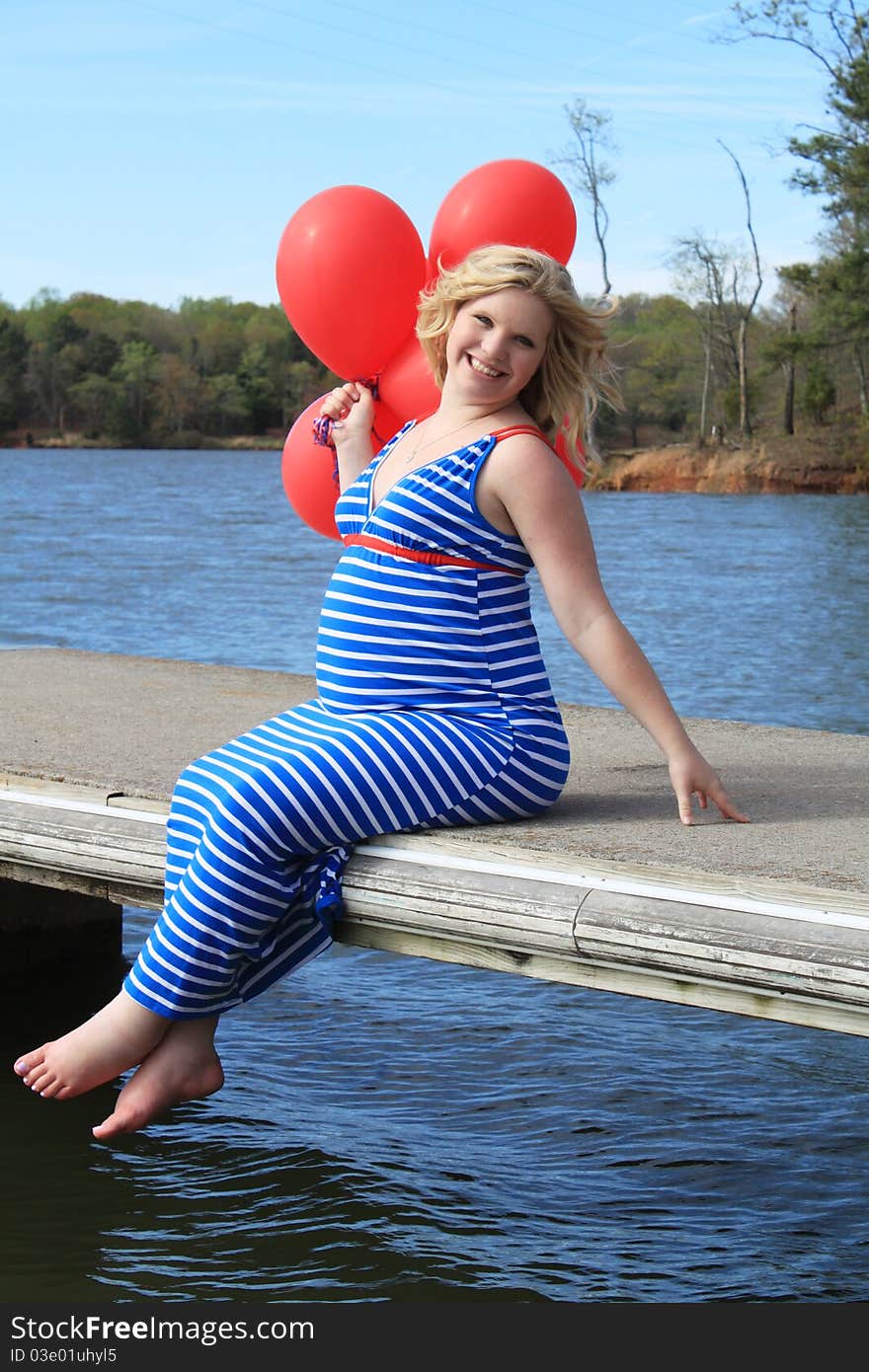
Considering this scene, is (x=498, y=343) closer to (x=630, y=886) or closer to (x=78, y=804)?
→ (x=630, y=886)

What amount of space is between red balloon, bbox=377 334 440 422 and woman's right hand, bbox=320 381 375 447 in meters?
0.06

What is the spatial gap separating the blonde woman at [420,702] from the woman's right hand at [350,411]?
44 centimetres

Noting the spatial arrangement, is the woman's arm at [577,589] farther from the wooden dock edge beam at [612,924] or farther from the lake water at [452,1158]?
the lake water at [452,1158]

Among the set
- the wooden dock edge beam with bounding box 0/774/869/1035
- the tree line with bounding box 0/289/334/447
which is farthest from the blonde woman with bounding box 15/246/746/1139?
the tree line with bounding box 0/289/334/447

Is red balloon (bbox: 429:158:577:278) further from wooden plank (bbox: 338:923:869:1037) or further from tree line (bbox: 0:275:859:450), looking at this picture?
tree line (bbox: 0:275:859:450)

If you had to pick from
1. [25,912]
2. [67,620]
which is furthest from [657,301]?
[25,912]

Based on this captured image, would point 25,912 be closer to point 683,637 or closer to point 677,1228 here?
point 677,1228

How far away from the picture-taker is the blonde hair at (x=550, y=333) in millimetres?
3207

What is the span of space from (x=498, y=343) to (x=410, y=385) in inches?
29.8

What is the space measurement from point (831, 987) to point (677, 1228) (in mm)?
1184

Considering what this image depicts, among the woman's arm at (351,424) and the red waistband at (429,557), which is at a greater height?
the woman's arm at (351,424)

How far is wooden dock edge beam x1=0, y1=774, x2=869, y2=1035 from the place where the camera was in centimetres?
270

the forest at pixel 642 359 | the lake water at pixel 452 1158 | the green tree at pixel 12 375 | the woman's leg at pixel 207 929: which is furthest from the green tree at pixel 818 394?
the green tree at pixel 12 375

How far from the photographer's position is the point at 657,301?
88000 millimetres
